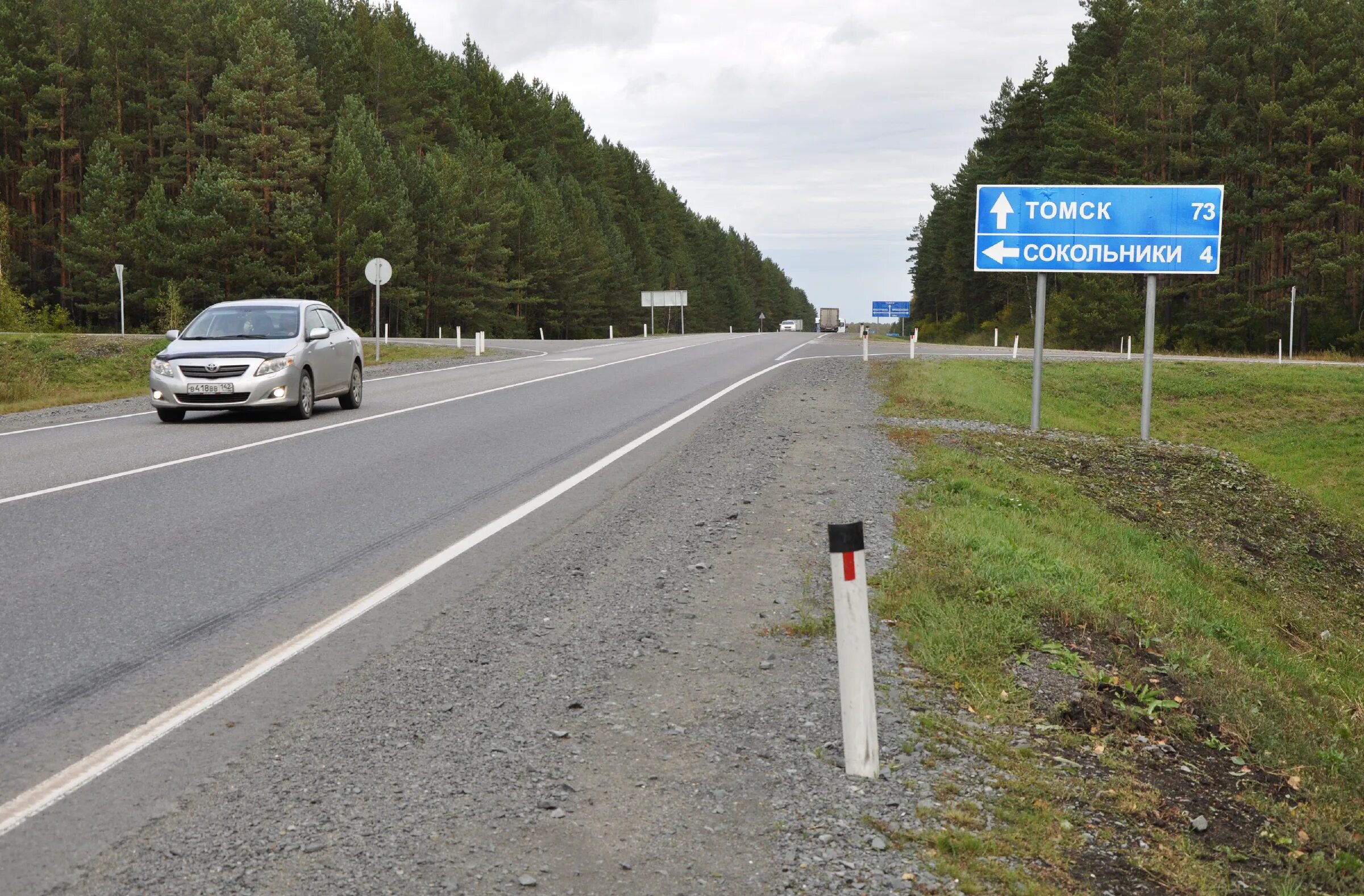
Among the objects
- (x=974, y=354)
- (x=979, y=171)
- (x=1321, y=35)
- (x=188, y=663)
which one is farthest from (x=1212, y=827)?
(x=979, y=171)

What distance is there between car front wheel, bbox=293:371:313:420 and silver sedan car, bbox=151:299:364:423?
1 centimetres

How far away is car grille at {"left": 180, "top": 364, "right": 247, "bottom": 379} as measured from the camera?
1576cm

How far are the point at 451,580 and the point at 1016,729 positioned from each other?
355 centimetres

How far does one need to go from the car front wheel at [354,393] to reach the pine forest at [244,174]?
3661 centimetres

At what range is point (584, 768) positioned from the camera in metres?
4.32

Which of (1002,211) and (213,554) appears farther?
(1002,211)

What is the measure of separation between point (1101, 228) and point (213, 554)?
13759 millimetres

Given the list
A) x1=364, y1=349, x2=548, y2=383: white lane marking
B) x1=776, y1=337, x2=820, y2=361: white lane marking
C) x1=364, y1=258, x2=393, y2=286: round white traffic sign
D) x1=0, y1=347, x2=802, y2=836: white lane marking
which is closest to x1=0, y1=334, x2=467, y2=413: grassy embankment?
x1=364, y1=349, x2=548, y2=383: white lane marking

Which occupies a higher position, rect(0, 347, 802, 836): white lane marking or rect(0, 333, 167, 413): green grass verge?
rect(0, 333, 167, 413): green grass verge

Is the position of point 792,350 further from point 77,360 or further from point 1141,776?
point 1141,776

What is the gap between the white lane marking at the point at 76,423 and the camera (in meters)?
15.2

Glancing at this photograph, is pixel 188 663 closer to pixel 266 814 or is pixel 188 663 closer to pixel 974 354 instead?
pixel 266 814

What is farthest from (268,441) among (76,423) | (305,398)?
(76,423)

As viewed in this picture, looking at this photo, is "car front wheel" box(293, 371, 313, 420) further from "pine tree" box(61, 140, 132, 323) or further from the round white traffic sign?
"pine tree" box(61, 140, 132, 323)
